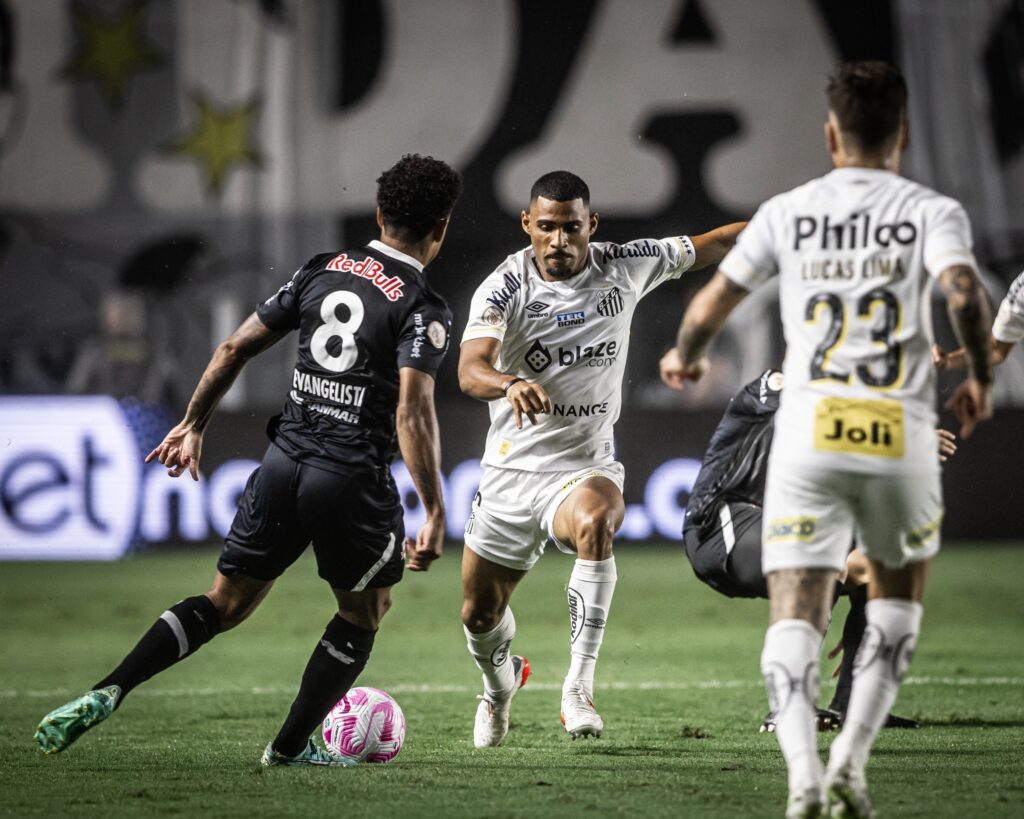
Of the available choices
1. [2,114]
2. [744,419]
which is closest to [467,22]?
[2,114]

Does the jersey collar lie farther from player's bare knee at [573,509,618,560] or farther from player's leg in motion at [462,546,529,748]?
player's leg in motion at [462,546,529,748]

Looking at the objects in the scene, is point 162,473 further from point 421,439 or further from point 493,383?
point 421,439

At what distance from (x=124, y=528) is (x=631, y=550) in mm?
4693

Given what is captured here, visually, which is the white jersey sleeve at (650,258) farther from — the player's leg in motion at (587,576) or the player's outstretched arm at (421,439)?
the player's outstretched arm at (421,439)

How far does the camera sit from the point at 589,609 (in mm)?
6035

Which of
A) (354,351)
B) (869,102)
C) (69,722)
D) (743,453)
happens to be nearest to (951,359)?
(743,453)

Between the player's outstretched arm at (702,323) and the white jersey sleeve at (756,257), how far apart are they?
0.09 feet

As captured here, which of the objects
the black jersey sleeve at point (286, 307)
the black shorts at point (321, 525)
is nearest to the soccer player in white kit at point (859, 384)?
the black shorts at point (321, 525)

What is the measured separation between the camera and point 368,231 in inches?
651

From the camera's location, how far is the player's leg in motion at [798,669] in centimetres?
394

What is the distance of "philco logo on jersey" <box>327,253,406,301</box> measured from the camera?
213 inches

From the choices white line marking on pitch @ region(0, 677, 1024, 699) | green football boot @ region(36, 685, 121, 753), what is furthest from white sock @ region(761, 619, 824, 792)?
white line marking on pitch @ region(0, 677, 1024, 699)

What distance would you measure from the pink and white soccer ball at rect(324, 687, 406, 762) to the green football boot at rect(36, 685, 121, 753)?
0.93 metres

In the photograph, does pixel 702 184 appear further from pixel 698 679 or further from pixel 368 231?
pixel 698 679
